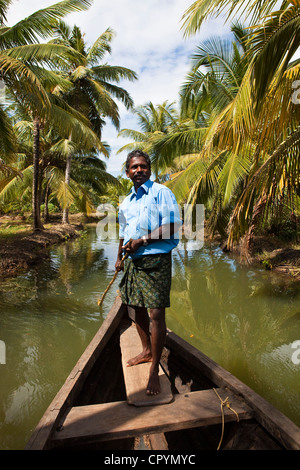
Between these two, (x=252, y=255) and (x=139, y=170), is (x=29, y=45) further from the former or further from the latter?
(x=252, y=255)

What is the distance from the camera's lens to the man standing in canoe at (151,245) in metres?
1.93

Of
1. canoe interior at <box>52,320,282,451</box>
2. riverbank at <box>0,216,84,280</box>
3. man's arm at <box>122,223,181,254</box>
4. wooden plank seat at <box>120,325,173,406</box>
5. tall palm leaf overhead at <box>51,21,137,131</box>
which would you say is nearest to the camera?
canoe interior at <box>52,320,282,451</box>

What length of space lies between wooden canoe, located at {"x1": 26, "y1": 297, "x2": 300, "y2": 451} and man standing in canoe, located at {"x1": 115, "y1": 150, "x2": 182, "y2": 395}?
19 centimetres

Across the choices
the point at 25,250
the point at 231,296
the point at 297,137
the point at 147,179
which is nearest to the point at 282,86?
the point at 297,137

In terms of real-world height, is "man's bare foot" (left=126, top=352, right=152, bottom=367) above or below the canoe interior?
above

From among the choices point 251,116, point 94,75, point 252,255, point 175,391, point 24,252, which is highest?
point 94,75

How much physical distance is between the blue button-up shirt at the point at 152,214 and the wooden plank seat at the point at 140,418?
36.2 inches

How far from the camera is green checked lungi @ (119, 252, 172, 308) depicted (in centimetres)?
196

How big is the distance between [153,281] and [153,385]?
64cm

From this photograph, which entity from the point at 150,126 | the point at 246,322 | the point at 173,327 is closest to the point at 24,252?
the point at 173,327

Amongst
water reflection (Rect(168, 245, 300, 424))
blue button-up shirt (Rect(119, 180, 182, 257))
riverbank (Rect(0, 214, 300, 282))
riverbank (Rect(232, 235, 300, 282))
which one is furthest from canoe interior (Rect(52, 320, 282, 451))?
riverbank (Rect(0, 214, 300, 282))

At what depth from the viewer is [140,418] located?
1.66 metres

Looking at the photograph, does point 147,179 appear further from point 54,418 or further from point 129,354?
point 54,418

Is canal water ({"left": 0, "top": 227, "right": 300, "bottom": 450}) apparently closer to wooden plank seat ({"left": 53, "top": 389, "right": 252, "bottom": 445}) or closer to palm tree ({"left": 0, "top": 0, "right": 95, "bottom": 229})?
wooden plank seat ({"left": 53, "top": 389, "right": 252, "bottom": 445})
